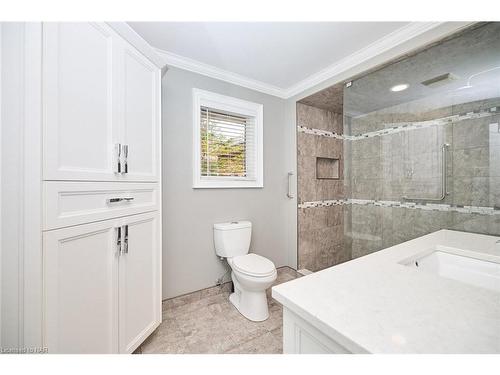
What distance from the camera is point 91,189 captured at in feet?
3.12

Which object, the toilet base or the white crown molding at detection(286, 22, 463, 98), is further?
the toilet base

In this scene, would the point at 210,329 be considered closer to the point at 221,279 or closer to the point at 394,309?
the point at 221,279

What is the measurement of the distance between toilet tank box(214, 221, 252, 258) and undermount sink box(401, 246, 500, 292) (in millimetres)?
1287

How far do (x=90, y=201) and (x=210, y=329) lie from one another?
1218mm

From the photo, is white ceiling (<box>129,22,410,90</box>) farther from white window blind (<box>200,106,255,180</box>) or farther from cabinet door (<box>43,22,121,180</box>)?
cabinet door (<box>43,22,121,180</box>)

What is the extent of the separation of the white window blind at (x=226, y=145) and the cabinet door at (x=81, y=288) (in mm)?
1090

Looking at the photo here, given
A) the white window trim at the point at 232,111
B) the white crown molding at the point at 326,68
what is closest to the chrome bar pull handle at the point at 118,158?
the white window trim at the point at 232,111

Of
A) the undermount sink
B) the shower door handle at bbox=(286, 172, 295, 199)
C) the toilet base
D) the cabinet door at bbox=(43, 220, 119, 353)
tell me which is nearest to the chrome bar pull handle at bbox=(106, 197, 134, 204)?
the cabinet door at bbox=(43, 220, 119, 353)

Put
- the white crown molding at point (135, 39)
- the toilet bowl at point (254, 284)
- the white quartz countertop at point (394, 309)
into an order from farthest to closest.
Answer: the toilet bowl at point (254, 284)
the white crown molding at point (135, 39)
the white quartz countertop at point (394, 309)

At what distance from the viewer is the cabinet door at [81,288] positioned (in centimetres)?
81

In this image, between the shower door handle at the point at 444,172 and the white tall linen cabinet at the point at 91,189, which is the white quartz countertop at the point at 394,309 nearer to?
the white tall linen cabinet at the point at 91,189

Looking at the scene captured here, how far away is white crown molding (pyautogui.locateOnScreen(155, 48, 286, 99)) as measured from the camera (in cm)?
175
